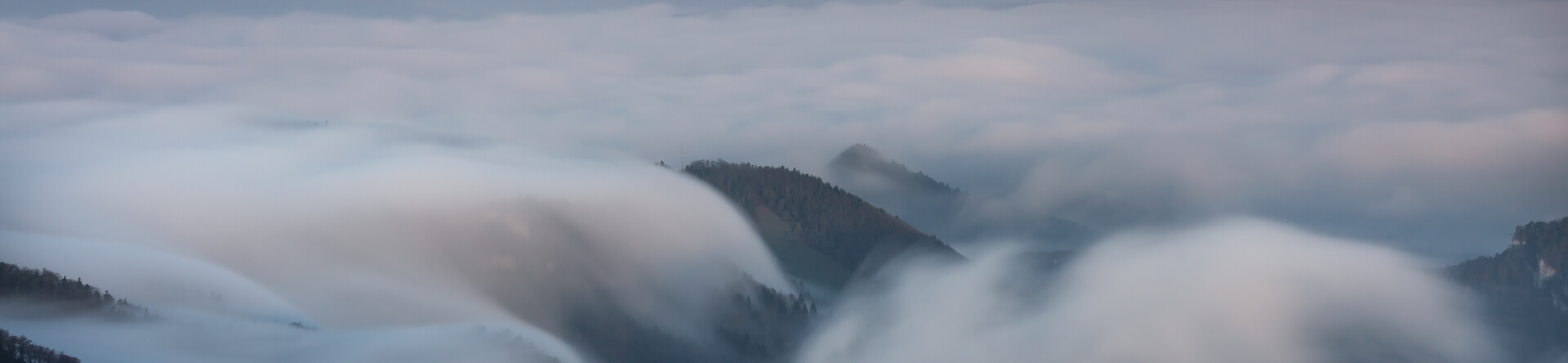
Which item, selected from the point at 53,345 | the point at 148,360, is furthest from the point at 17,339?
the point at 148,360

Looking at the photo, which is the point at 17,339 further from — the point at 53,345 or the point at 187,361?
the point at 187,361

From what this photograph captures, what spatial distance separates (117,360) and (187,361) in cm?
929

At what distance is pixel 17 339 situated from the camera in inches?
7677

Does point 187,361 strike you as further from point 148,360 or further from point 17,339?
point 17,339

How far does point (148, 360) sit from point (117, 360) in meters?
3.95

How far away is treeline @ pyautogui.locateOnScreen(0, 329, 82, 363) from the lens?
18825 cm

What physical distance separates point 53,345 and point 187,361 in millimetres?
16894

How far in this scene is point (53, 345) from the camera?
639ft

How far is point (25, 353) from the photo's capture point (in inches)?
7461

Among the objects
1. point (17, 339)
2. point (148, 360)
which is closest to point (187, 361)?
point (148, 360)

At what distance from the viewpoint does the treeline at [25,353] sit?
618ft

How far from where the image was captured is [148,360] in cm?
19575

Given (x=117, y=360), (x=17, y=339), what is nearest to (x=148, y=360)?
(x=117, y=360)

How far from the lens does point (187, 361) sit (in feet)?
655
